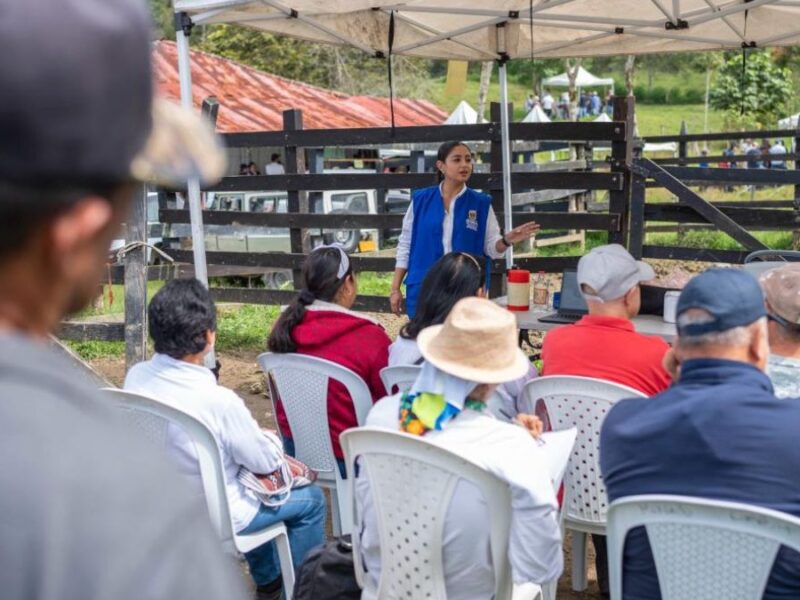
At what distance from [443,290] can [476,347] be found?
1029mm

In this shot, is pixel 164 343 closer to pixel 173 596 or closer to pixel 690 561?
pixel 690 561

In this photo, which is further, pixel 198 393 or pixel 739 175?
pixel 739 175

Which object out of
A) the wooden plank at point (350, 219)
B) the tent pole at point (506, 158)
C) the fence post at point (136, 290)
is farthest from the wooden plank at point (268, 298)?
the fence post at point (136, 290)

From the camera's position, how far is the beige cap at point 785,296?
3129mm

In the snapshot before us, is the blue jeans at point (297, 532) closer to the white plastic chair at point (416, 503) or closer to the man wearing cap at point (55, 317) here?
the white plastic chair at point (416, 503)

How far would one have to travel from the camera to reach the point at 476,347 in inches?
103

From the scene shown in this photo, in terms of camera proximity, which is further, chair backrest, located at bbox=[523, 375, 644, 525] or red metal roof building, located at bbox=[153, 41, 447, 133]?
red metal roof building, located at bbox=[153, 41, 447, 133]

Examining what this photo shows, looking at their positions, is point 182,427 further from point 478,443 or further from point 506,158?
point 506,158

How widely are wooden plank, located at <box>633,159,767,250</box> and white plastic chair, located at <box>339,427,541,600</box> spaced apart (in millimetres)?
5027

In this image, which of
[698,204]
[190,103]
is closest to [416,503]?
[190,103]

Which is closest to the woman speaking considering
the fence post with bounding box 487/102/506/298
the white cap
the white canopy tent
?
the white canopy tent

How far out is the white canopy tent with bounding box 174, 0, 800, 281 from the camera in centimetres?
603

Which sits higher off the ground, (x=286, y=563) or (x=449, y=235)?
(x=449, y=235)

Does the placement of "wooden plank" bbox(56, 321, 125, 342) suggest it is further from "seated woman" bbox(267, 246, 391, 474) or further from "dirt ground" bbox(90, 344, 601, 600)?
"seated woman" bbox(267, 246, 391, 474)
